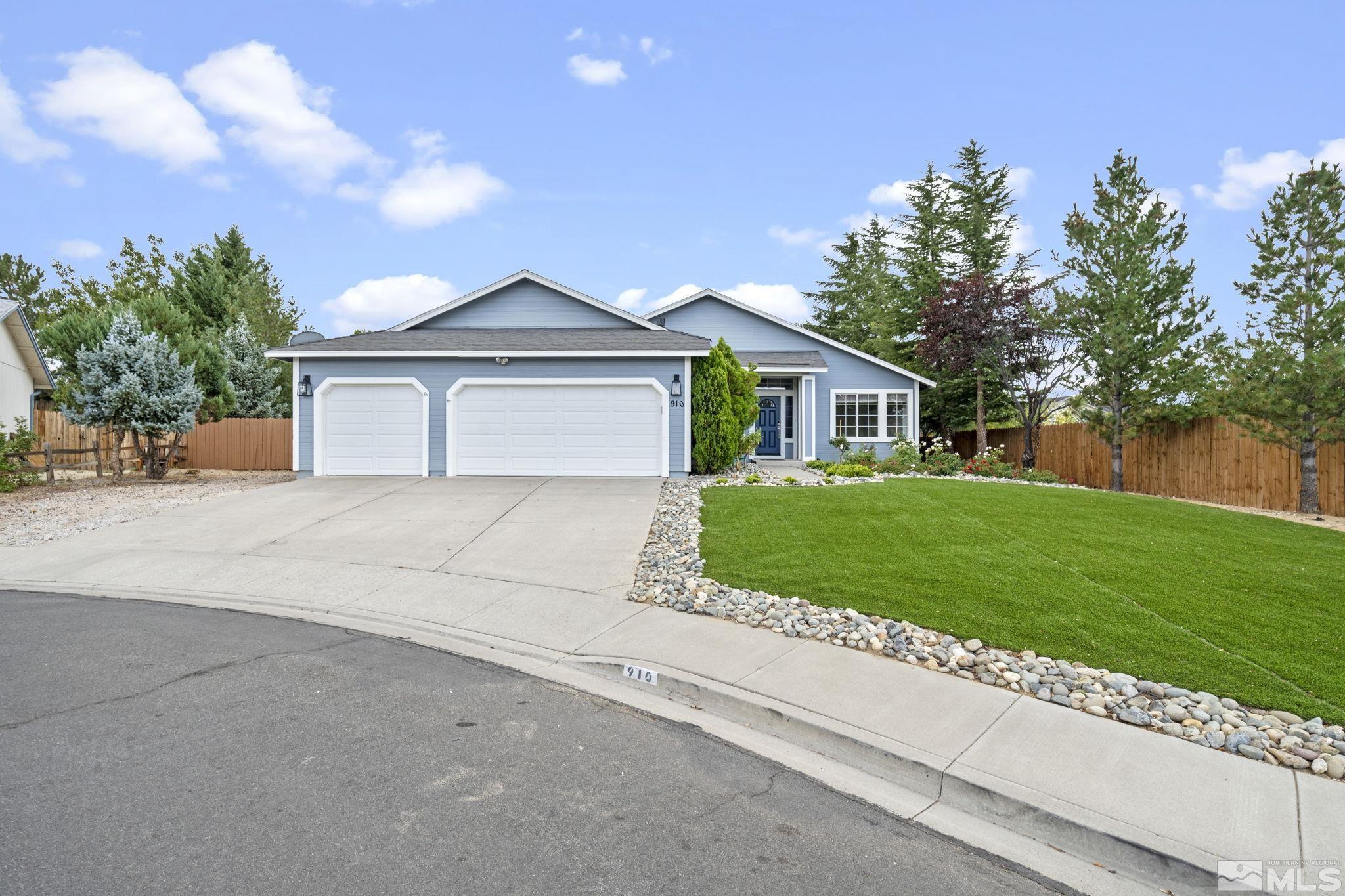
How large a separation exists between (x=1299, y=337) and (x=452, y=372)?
661 inches

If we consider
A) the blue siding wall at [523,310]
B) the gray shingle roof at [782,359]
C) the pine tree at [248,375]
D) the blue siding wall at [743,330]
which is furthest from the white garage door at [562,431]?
the pine tree at [248,375]

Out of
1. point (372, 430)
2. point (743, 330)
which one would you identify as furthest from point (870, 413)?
point (372, 430)

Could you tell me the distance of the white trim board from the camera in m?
15.2

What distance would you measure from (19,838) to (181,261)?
157 ft

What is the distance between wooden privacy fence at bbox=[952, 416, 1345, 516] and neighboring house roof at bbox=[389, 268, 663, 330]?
12217mm

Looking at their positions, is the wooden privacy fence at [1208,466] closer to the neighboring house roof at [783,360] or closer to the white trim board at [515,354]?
the neighboring house roof at [783,360]

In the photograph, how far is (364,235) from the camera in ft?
64.2

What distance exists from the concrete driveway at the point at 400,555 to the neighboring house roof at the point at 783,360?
30.4 feet

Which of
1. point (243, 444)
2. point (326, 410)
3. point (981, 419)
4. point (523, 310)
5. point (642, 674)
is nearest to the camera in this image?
Answer: point (642, 674)

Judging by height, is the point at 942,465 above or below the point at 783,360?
below

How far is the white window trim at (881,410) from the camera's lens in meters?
21.6

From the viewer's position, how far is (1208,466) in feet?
50.3

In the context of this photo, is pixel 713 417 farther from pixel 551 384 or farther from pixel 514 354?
pixel 514 354

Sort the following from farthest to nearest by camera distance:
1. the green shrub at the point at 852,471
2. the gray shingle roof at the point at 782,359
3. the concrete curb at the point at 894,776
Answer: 1. the gray shingle roof at the point at 782,359
2. the green shrub at the point at 852,471
3. the concrete curb at the point at 894,776
